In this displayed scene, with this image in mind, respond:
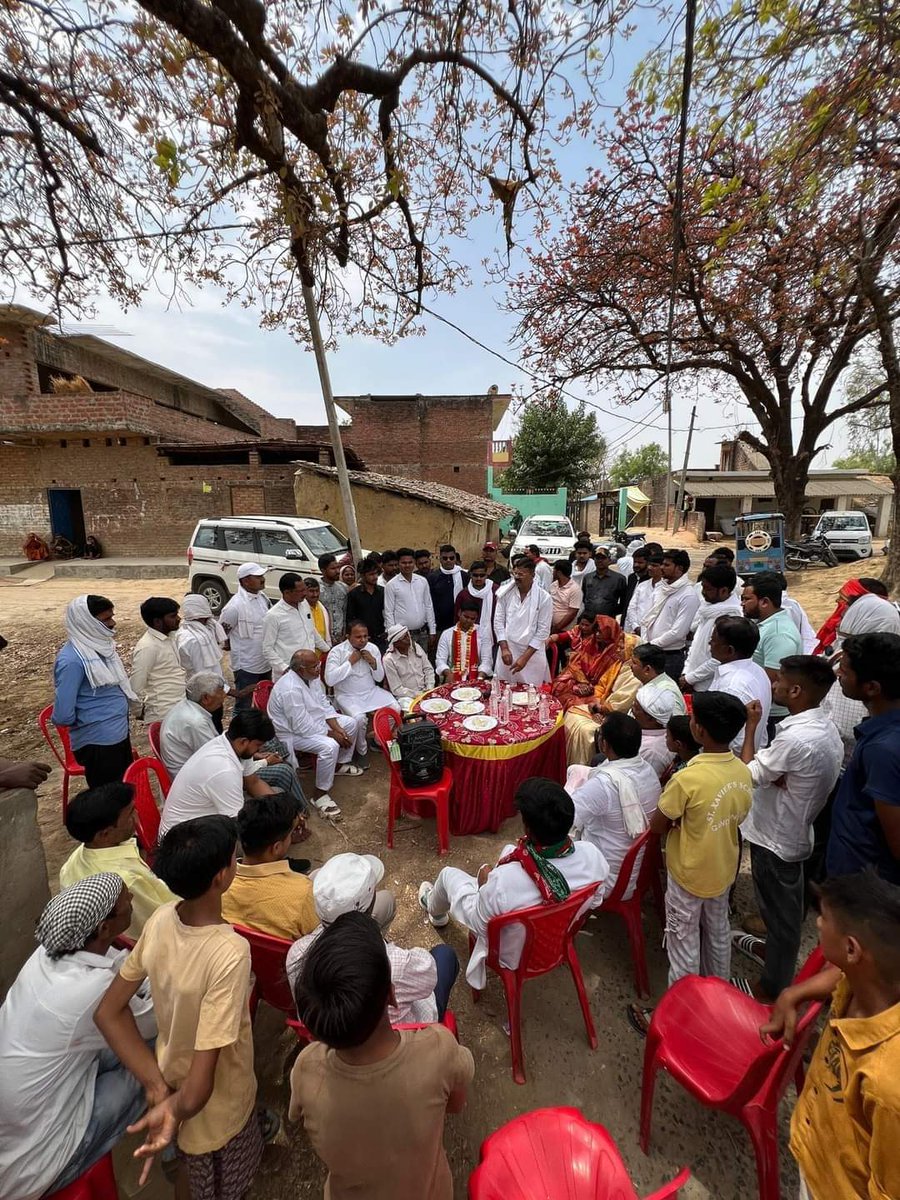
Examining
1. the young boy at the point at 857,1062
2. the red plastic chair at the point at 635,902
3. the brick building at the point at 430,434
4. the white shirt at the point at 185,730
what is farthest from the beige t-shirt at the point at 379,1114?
the brick building at the point at 430,434

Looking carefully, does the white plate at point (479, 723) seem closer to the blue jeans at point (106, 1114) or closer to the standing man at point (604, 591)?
the blue jeans at point (106, 1114)

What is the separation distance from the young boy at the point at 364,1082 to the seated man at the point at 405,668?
12.5 ft

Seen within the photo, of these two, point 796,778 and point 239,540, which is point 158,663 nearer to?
point 796,778

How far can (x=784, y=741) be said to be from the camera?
Result: 2281 mm

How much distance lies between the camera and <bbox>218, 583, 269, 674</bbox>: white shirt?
5.32 metres

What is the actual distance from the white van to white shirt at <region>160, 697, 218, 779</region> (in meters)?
19.6

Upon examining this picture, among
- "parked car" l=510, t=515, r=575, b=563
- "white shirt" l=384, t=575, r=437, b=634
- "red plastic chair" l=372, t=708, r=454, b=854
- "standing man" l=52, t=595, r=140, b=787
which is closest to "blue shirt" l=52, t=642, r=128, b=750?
"standing man" l=52, t=595, r=140, b=787

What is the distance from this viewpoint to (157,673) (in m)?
4.04

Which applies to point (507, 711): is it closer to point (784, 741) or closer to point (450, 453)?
point (784, 741)

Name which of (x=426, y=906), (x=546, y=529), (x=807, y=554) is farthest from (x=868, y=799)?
(x=807, y=554)

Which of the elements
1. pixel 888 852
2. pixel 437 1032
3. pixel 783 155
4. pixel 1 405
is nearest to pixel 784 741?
pixel 888 852

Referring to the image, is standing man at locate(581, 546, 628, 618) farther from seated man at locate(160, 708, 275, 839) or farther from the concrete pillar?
the concrete pillar

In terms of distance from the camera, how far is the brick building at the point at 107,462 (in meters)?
16.4

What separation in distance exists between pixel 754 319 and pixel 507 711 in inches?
414
